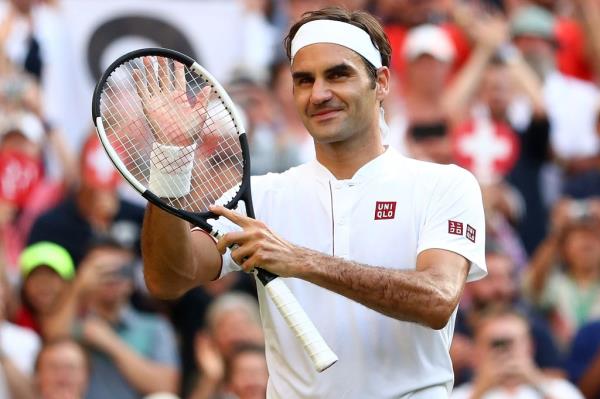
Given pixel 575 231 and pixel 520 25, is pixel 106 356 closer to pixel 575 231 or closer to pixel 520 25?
pixel 575 231

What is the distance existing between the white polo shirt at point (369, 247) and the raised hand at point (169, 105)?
39cm

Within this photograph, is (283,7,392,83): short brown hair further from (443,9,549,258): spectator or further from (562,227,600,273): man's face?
(443,9,549,258): spectator

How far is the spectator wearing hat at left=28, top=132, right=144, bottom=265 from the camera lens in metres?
9.57

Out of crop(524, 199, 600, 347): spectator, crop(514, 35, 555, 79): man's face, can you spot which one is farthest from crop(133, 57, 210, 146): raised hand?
crop(514, 35, 555, 79): man's face

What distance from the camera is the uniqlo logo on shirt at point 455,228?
5160 millimetres

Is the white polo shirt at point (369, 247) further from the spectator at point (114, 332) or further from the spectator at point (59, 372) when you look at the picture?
the spectator at point (114, 332)

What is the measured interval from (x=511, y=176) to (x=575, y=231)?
4.29 ft

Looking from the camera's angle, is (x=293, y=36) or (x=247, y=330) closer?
(x=293, y=36)

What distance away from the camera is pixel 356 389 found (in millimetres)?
5094

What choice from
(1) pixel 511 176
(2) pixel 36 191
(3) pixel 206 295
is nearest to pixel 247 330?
(3) pixel 206 295

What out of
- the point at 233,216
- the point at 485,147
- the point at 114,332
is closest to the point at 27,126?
the point at 114,332

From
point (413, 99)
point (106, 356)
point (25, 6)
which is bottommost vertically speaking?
point (106, 356)

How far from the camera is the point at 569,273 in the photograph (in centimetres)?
993

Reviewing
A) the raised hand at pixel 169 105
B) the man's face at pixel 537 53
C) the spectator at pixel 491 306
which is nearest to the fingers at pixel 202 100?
the raised hand at pixel 169 105
